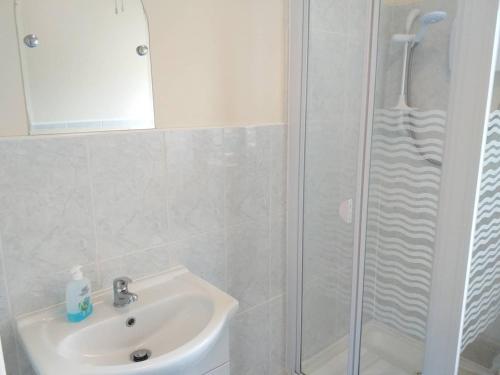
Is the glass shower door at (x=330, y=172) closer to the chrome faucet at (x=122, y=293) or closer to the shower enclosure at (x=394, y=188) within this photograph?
the shower enclosure at (x=394, y=188)

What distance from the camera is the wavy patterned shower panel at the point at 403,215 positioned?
1334 millimetres

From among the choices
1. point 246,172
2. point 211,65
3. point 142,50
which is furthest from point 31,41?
point 246,172

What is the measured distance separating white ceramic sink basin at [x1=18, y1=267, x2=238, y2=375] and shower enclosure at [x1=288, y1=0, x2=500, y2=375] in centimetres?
66

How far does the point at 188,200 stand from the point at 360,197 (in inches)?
26.0

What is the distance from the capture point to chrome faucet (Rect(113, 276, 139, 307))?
3.89 feet

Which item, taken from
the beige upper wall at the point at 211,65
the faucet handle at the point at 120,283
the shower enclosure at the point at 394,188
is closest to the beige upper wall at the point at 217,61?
the beige upper wall at the point at 211,65

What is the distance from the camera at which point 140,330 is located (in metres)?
1.23

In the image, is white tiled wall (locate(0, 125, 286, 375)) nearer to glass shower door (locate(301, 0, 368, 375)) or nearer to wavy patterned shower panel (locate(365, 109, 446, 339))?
glass shower door (locate(301, 0, 368, 375))

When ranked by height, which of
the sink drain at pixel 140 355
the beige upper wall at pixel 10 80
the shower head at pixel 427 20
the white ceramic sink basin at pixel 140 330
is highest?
the shower head at pixel 427 20

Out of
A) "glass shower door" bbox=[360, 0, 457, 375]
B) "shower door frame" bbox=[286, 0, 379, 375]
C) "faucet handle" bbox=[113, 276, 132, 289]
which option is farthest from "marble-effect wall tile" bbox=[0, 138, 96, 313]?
"glass shower door" bbox=[360, 0, 457, 375]

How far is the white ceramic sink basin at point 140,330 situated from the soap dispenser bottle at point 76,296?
0.09ft

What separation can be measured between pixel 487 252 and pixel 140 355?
1.29m

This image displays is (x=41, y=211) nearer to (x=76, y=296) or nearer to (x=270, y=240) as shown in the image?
Answer: (x=76, y=296)

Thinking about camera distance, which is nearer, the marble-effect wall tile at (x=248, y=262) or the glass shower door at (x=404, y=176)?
the glass shower door at (x=404, y=176)
